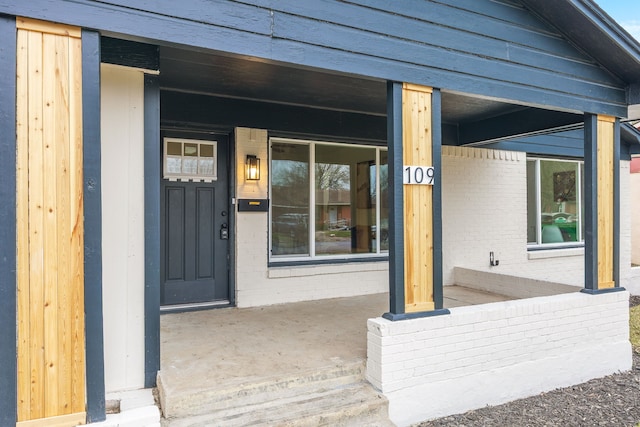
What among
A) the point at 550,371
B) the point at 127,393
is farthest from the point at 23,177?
the point at 550,371

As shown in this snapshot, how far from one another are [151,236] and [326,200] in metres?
3.23

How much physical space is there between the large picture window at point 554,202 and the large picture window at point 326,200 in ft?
10.4

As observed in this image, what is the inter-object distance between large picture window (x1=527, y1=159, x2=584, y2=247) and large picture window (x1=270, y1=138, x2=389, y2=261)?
10.4ft

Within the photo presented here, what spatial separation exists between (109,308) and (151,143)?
3.80ft

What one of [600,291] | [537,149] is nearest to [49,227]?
[600,291]

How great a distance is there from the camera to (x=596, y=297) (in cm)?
425

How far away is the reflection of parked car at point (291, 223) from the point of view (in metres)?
5.54

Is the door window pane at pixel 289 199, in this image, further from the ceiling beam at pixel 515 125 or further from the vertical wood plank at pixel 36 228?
the vertical wood plank at pixel 36 228

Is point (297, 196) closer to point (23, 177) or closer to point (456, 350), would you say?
point (456, 350)

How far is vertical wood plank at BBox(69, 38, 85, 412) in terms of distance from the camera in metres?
2.33

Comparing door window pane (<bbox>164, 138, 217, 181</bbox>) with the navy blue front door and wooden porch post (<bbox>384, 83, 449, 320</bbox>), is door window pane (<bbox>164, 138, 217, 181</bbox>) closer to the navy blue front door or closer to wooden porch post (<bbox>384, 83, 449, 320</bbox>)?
the navy blue front door

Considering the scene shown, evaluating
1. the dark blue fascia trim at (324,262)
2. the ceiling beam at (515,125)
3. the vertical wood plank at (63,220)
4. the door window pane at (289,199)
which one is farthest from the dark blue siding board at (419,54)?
the dark blue fascia trim at (324,262)

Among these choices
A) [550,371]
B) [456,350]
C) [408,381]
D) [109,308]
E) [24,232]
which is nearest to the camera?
[24,232]

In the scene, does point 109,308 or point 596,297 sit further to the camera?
point 596,297
